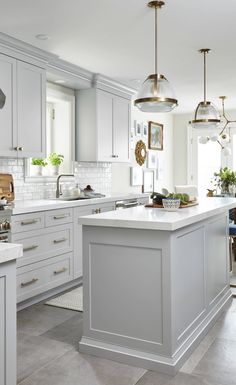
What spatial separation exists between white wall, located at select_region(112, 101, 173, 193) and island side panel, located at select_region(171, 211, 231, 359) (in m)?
3.03

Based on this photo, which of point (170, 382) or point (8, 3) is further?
point (8, 3)

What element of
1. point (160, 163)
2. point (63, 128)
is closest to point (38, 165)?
point (63, 128)

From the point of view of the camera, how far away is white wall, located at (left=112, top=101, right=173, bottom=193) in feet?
22.2

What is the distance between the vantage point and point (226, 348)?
290 cm

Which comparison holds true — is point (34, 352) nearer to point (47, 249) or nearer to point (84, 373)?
point (84, 373)

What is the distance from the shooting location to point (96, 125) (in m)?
5.48

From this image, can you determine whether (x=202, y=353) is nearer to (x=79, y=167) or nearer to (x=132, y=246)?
(x=132, y=246)

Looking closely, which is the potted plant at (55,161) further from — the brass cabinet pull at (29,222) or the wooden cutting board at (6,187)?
the brass cabinet pull at (29,222)

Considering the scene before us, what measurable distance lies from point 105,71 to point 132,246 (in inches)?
128

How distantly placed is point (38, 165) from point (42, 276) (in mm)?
1536

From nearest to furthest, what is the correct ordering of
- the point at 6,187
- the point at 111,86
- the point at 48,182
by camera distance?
the point at 6,187 < the point at 48,182 < the point at 111,86

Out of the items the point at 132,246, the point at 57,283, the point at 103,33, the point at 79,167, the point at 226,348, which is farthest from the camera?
the point at 79,167

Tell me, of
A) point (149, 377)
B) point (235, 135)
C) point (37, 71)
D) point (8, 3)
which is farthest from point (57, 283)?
point (235, 135)

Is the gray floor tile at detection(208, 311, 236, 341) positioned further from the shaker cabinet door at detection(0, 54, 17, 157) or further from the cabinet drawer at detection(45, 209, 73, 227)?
the shaker cabinet door at detection(0, 54, 17, 157)
